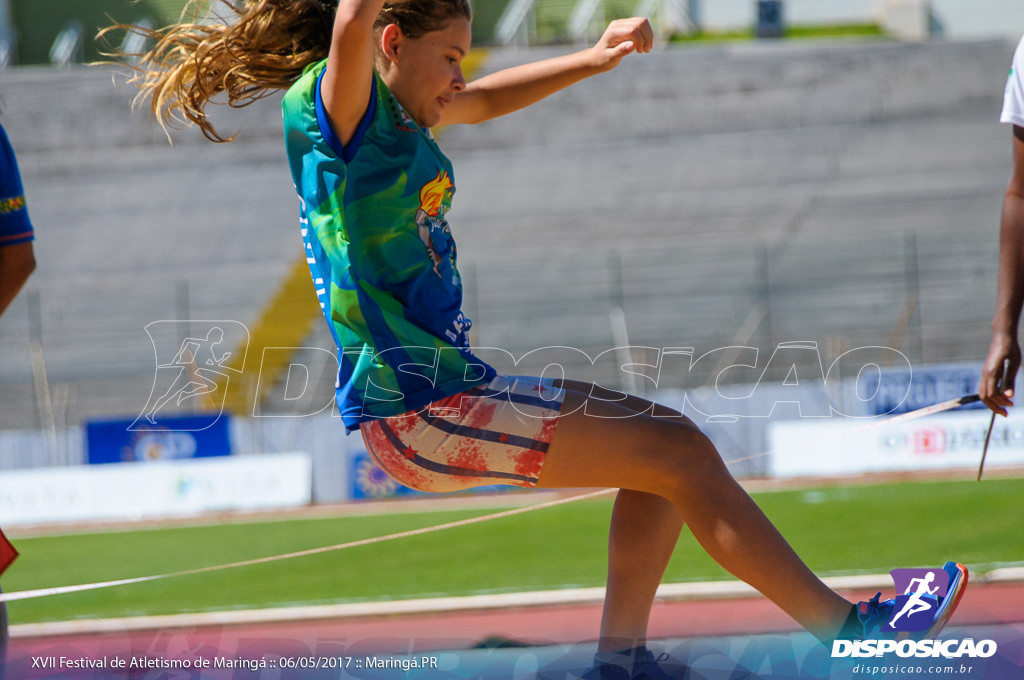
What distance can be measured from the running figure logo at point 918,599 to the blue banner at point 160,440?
12.2 metres

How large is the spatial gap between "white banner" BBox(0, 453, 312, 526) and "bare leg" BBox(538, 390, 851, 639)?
11.0m

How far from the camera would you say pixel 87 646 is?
446cm

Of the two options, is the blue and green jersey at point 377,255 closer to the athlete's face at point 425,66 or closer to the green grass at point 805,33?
the athlete's face at point 425,66

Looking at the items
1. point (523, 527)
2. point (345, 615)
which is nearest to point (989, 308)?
point (523, 527)

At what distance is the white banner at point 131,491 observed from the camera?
12656 mm

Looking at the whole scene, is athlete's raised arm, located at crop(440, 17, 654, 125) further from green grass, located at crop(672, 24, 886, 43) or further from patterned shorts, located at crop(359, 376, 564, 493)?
green grass, located at crop(672, 24, 886, 43)

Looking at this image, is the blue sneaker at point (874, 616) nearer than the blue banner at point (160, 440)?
Yes

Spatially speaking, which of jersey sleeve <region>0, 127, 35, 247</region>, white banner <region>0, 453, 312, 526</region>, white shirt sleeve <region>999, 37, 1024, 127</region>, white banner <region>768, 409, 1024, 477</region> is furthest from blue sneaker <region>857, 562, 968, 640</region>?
white banner <region>0, 453, 312, 526</region>

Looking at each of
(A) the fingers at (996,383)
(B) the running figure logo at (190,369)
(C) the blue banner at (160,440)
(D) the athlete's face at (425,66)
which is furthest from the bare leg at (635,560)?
(B) the running figure logo at (190,369)

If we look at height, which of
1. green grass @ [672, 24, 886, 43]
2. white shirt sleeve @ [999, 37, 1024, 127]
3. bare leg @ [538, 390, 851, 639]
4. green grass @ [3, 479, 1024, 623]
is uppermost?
white shirt sleeve @ [999, 37, 1024, 127]

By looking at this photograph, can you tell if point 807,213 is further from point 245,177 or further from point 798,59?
point 245,177

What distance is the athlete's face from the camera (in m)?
2.51

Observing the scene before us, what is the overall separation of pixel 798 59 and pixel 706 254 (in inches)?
310

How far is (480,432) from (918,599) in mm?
1123
